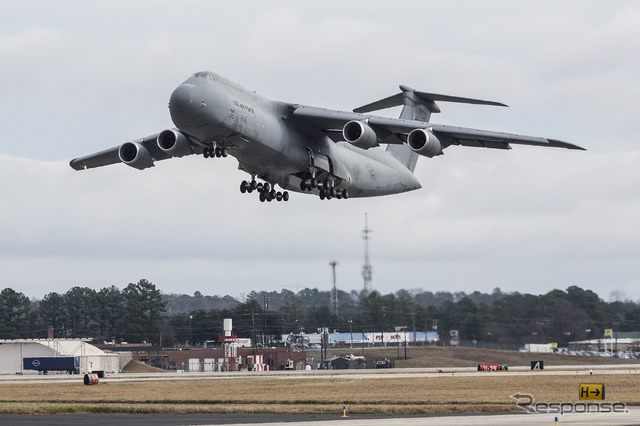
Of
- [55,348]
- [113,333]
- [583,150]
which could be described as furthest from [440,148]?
[113,333]

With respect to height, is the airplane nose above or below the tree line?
above

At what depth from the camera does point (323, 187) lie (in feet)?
114

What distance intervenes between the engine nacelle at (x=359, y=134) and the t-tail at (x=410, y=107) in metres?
6.89

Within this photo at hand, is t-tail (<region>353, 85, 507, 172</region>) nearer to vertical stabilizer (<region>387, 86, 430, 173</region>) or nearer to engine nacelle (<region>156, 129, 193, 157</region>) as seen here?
vertical stabilizer (<region>387, 86, 430, 173</region>)

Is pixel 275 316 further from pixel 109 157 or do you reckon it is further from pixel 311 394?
pixel 109 157

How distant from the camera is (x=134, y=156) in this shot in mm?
34344

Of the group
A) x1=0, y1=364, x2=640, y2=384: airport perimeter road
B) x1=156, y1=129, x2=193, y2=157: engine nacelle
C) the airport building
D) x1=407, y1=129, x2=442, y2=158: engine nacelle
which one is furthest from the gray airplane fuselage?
the airport building

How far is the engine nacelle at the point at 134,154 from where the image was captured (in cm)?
3422

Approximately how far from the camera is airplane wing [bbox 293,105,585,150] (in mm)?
32781

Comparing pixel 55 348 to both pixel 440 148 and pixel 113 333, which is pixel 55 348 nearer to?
pixel 113 333

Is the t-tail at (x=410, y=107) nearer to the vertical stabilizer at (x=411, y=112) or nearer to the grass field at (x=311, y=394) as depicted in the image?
the vertical stabilizer at (x=411, y=112)

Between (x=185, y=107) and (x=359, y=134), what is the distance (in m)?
6.51

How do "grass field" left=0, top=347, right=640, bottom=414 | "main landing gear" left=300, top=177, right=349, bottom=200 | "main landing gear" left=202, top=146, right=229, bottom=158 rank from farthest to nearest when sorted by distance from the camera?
1. "main landing gear" left=300, top=177, right=349, bottom=200
2. "grass field" left=0, top=347, right=640, bottom=414
3. "main landing gear" left=202, top=146, right=229, bottom=158

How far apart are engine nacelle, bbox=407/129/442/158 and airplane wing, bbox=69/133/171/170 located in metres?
9.50
